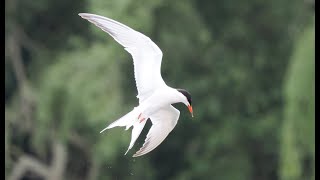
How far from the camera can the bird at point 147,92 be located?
6.08 meters

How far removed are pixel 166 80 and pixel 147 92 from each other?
8.12 m

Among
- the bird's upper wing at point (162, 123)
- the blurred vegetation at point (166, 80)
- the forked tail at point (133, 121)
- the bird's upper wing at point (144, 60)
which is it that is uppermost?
the bird's upper wing at point (144, 60)

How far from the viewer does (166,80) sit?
1442 centimetres

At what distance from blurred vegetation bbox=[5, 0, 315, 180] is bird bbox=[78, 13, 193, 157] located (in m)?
6.92

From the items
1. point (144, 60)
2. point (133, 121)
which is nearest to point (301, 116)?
point (144, 60)

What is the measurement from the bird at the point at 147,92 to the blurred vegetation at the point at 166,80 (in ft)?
22.7

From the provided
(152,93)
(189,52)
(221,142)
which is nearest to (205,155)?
(221,142)

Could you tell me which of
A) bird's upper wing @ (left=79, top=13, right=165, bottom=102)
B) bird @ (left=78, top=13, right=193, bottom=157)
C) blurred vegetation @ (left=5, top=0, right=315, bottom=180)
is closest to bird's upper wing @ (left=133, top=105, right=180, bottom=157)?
bird @ (left=78, top=13, right=193, bottom=157)

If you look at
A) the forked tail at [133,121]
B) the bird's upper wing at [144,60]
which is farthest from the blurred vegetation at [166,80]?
the forked tail at [133,121]

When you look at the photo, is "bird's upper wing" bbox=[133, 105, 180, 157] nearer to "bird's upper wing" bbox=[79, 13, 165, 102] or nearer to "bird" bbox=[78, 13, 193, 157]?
"bird" bbox=[78, 13, 193, 157]

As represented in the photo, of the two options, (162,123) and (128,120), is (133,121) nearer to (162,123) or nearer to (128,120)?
(128,120)

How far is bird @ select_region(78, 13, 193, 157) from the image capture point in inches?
239

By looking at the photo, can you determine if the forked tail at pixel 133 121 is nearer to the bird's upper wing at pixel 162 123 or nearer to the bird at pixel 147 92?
the bird at pixel 147 92

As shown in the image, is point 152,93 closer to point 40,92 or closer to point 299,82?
point 299,82
